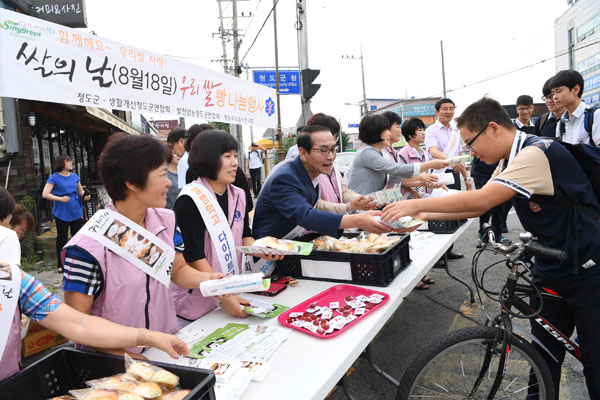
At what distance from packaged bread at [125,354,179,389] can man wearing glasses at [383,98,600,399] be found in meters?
1.30

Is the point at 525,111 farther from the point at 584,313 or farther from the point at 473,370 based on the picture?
the point at 473,370

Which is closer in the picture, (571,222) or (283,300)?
(571,222)

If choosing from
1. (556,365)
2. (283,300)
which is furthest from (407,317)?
(283,300)

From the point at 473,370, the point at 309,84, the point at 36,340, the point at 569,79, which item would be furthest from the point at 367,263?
the point at 309,84

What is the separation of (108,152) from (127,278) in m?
0.51

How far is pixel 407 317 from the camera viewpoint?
11.6 ft

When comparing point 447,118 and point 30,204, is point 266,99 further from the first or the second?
point 30,204

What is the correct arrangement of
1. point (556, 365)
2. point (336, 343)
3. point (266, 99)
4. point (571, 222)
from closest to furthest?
point (336, 343) < point (571, 222) < point (556, 365) < point (266, 99)

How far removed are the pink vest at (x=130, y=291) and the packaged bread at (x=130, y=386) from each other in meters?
0.45

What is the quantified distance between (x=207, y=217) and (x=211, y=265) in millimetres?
284

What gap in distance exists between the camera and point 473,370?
1772mm

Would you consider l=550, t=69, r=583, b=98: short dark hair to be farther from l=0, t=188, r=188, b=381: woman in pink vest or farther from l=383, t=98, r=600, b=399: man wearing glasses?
l=0, t=188, r=188, b=381: woman in pink vest

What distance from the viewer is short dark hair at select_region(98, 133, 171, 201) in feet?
4.84

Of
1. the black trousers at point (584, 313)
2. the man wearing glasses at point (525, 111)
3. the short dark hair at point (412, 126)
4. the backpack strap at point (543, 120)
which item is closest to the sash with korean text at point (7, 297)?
the black trousers at point (584, 313)
